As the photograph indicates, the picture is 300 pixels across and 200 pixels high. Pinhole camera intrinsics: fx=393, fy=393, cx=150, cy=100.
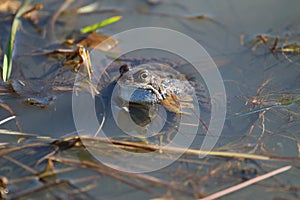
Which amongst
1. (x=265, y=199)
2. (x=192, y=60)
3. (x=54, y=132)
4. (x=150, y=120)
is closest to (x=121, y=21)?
(x=192, y=60)

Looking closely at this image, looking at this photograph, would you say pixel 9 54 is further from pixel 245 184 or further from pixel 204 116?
pixel 245 184

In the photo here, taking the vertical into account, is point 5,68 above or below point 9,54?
below

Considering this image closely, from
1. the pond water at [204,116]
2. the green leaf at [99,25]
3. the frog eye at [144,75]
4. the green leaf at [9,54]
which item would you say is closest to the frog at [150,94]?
the frog eye at [144,75]

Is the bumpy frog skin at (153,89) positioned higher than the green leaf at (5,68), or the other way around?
the bumpy frog skin at (153,89)

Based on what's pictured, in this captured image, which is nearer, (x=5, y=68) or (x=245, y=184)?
(x=245, y=184)

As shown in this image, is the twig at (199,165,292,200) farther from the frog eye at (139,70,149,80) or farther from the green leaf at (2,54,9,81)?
the green leaf at (2,54,9,81)

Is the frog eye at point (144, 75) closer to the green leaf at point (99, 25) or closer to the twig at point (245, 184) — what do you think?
the green leaf at point (99, 25)

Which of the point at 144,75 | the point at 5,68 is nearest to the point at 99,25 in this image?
the point at 144,75
